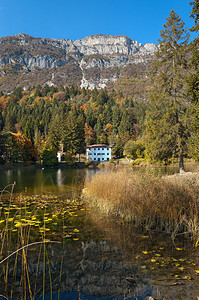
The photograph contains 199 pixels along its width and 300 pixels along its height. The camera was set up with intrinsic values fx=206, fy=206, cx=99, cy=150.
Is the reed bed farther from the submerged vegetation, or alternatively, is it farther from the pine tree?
the pine tree

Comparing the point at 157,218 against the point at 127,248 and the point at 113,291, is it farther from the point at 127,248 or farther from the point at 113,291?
the point at 113,291

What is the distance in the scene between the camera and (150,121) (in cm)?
1933

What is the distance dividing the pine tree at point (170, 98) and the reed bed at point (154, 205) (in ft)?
36.8

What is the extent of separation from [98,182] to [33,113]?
255 ft

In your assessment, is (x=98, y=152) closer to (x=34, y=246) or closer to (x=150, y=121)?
(x=150, y=121)

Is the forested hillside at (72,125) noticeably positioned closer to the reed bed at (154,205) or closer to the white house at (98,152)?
the white house at (98,152)

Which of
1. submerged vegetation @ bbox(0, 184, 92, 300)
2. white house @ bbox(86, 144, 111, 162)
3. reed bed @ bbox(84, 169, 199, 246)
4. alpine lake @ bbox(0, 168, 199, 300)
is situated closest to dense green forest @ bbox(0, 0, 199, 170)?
white house @ bbox(86, 144, 111, 162)

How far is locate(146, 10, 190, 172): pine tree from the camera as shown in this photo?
17.5 metres

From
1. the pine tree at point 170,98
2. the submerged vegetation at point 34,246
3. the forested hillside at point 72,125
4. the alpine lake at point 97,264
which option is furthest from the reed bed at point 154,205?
the forested hillside at point 72,125

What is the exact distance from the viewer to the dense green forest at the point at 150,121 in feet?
55.6

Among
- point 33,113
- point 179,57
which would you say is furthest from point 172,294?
point 33,113

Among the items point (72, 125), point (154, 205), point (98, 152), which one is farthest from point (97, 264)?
point (98, 152)

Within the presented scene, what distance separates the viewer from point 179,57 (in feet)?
58.7

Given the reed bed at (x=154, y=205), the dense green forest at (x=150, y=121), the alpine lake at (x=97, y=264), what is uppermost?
the dense green forest at (x=150, y=121)
